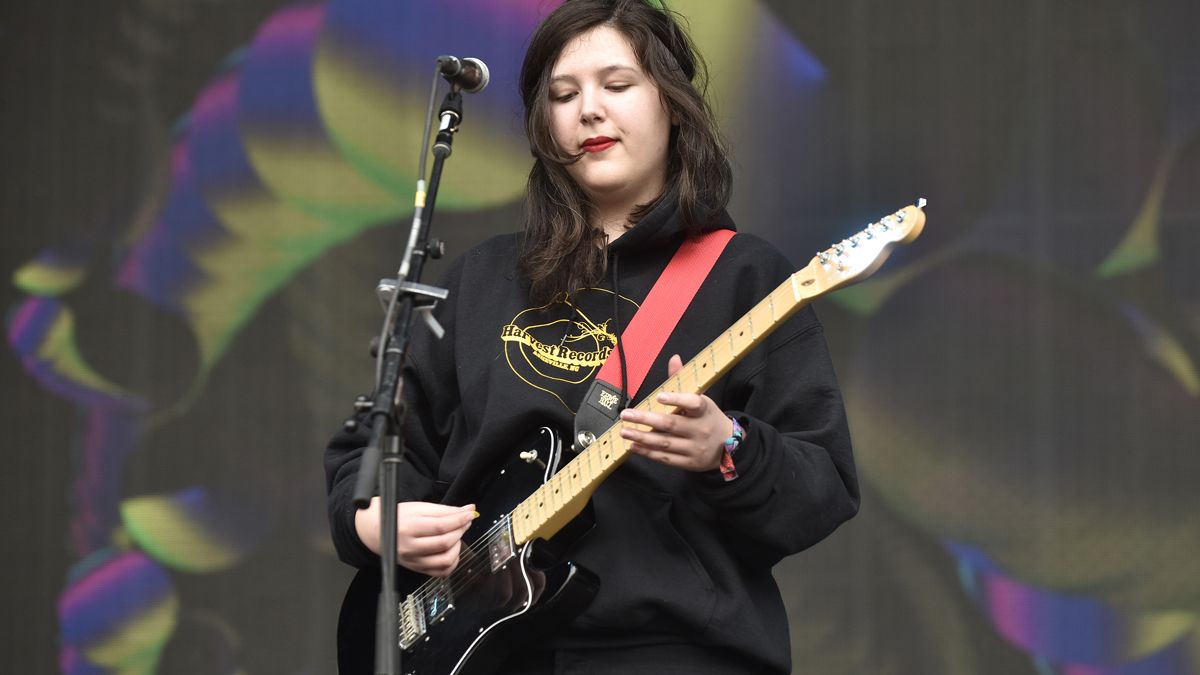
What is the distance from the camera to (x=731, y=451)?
A: 6.09 feet

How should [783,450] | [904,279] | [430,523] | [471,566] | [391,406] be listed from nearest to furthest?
1. [391,406]
2. [783,450]
3. [430,523]
4. [471,566]
5. [904,279]

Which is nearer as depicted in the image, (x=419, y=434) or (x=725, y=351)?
(x=725, y=351)

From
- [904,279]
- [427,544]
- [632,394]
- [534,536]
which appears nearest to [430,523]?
[427,544]

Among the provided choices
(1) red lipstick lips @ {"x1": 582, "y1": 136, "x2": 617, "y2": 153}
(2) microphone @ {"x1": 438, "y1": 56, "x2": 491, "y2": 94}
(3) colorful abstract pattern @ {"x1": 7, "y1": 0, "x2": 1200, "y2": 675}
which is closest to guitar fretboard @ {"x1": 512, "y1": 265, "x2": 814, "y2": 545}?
(1) red lipstick lips @ {"x1": 582, "y1": 136, "x2": 617, "y2": 153}

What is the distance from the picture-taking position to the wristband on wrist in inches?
73.0

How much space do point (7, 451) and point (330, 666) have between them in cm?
114

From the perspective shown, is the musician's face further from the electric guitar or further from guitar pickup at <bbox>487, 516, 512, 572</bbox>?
guitar pickup at <bbox>487, 516, 512, 572</bbox>

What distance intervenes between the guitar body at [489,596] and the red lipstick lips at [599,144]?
0.47 m

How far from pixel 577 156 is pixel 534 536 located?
24.9 inches

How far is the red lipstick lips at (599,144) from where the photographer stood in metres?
2.27

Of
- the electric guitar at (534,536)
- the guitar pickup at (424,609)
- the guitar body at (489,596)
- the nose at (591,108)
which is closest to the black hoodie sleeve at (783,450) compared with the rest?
the electric guitar at (534,536)

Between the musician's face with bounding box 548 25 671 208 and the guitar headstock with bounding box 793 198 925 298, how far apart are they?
18.8 inches

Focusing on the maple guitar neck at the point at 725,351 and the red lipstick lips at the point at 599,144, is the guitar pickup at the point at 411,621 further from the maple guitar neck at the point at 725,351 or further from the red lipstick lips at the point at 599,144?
the red lipstick lips at the point at 599,144

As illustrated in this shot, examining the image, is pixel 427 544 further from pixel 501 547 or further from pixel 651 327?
pixel 651 327
